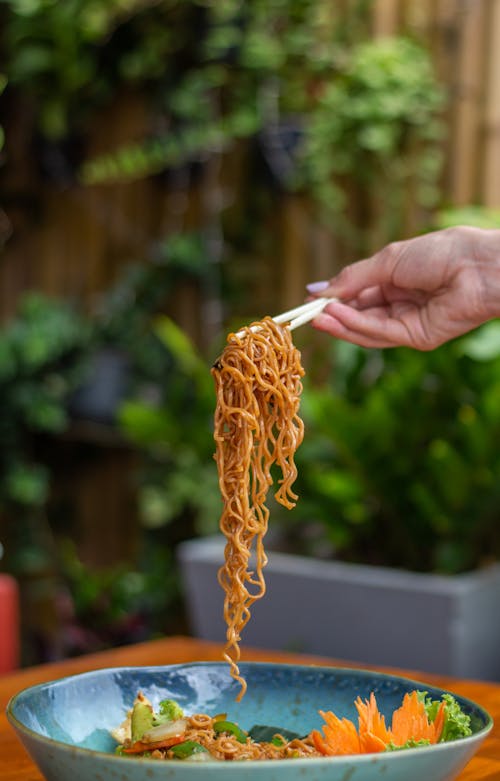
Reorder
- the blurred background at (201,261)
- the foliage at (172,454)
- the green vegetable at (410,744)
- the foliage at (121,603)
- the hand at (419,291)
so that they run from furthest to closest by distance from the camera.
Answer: the foliage at (121,603) < the foliage at (172,454) < the blurred background at (201,261) < the hand at (419,291) < the green vegetable at (410,744)

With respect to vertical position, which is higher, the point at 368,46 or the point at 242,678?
the point at 368,46

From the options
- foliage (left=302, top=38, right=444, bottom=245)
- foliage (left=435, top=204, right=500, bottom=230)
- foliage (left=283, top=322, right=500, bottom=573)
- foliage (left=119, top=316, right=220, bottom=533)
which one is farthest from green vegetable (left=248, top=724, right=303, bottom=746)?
foliage (left=302, top=38, right=444, bottom=245)

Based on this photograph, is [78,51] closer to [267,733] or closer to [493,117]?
[493,117]

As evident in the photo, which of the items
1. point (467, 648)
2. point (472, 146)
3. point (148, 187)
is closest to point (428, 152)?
point (472, 146)

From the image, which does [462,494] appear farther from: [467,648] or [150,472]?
[150,472]

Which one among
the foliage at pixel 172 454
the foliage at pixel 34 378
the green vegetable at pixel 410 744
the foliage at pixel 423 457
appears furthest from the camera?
the foliage at pixel 34 378

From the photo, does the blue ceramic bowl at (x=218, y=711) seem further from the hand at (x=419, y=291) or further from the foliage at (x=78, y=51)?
the foliage at (x=78, y=51)

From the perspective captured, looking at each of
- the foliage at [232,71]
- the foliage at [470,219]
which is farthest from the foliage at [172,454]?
the foliage at [470,219]
